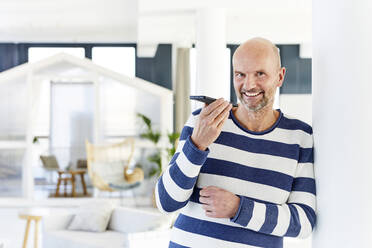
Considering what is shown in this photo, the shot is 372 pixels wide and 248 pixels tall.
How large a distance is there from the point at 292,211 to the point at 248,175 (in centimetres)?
17

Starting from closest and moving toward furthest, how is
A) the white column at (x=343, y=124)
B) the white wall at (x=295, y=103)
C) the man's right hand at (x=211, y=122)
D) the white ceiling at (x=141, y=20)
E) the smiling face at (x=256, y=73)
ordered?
the white column at (x=343, y=124)
the man's right hand at (x=211, y=122)
the smiling face at (x=256, y=73)
the white ceiling at (x=141, y=20)
the white wall at (x=295, y=103)

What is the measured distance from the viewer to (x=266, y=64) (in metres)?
1.51

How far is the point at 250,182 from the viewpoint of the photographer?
1544mm

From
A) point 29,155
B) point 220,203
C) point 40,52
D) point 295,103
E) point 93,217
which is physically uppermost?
point 40,52

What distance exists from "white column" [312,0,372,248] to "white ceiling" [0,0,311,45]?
4.90 m

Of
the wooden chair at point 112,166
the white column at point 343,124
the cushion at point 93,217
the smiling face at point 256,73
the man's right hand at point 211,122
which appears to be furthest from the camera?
the wooden chair at point 112,166

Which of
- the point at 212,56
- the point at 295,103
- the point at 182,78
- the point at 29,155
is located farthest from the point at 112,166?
the point at 295,103

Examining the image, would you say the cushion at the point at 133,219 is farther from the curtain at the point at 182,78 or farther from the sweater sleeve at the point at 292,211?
the curtain at the point at 182,78

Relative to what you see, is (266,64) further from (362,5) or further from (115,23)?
(115,23)

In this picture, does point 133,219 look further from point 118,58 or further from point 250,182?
point 118,58

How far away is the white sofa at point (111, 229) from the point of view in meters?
4.47

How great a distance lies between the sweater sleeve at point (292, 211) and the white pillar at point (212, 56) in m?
4.59

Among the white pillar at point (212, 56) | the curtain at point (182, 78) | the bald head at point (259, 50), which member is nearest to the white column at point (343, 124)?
the bald head at point (259, 50)

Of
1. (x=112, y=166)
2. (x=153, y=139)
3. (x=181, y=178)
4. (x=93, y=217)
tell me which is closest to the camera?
(x=181, y=178)
